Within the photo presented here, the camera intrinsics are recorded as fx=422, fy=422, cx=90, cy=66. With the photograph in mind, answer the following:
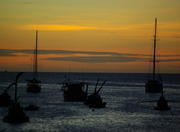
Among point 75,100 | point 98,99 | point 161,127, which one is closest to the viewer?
point 161,127

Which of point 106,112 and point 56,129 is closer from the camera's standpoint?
point 56,129

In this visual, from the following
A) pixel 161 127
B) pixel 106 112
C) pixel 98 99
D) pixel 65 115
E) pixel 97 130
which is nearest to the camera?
pixel 97 130

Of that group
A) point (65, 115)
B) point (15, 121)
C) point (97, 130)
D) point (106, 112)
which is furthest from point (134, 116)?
point (15, 121)

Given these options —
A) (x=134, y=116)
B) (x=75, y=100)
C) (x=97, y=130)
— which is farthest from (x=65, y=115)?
(x=75, y=100)

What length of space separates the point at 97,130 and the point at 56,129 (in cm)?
567

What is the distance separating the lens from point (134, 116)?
250ft

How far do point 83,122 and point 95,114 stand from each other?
11.0 m

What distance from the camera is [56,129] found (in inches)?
2296

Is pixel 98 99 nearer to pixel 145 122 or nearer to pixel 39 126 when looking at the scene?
pixel 145 122

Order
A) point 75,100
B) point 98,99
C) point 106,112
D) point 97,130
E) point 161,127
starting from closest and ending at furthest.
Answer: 1. point 97,130
2. point 161,127
3. point 106,112
4. point 98,99
5. point 75,100

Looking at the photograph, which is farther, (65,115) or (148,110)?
(148,110)

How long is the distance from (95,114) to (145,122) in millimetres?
11840

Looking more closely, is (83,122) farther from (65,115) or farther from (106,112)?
(106,112)

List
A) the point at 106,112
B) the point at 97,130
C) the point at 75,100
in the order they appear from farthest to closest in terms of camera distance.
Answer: the point at 75,100
the point at 106,112
the point at 97,130
